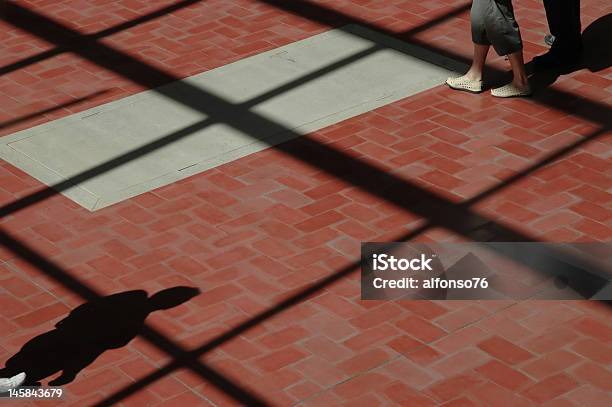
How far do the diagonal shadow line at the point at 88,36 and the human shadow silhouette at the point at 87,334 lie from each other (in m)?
3.14

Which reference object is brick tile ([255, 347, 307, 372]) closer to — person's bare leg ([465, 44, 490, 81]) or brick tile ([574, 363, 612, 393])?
brick tile ([574, 363, 612, 393])

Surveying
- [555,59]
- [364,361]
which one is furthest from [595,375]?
[555,59]

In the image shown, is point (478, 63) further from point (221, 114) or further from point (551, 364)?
point (551, 364)

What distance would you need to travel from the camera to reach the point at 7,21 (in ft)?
32.0

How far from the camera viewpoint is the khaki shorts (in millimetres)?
7883

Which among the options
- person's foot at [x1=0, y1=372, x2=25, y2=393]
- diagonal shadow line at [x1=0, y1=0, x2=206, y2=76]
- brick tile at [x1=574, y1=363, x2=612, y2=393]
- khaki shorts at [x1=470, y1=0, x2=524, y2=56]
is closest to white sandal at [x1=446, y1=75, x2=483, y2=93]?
khaki shorts at [x1=470, y1=0, x2=524, y2=56]

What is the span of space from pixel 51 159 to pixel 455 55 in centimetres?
291

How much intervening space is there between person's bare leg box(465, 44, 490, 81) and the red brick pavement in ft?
0.52

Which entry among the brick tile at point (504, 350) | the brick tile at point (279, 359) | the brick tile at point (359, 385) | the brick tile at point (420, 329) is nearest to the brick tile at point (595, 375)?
the brick tile at point (504, 350)

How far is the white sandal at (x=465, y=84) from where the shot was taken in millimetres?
8266

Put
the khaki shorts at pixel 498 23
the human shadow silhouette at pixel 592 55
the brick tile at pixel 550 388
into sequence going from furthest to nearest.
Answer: the human shadow silhouette at pixel 592 55 < the khaki shorts at pixel 498 23 < the brick tile at pixel 550 388

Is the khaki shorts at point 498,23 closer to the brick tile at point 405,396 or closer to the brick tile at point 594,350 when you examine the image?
the brick tile at point 594,350

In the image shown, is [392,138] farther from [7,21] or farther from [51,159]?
[7,21]

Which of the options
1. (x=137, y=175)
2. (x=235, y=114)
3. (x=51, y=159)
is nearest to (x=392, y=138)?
(x=235, y=114)
